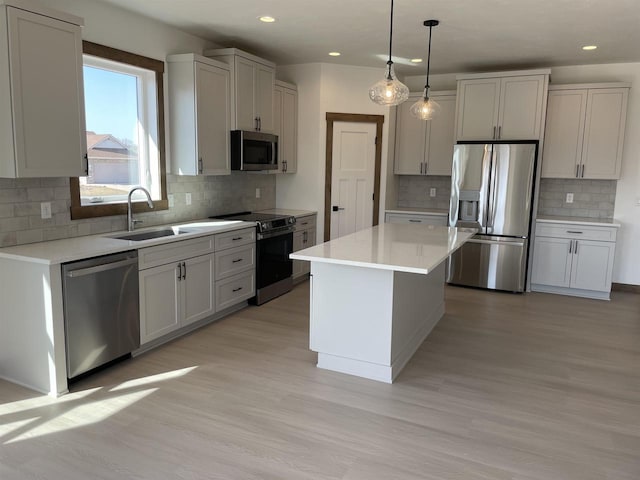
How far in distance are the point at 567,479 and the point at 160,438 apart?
78.8 inches

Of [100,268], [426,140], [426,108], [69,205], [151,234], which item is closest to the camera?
[100,268]

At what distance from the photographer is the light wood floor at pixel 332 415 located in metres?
2.31

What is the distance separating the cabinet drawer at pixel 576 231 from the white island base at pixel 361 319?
277 centimetres

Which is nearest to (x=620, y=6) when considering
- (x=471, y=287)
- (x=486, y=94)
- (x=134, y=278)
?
(x=486, y=94)

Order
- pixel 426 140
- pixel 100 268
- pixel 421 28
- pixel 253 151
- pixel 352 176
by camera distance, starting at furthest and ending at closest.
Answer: pixel 426 140 → pixel 352 176 → pixel 253 151 → pixel 421 28 → pixel 100 268

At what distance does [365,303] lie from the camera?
10.5 ft

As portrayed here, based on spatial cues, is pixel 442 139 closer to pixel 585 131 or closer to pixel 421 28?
pixel 585 131

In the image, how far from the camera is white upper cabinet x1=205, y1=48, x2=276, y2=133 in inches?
184

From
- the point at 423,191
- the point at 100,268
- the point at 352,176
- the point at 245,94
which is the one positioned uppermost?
the point at 245,94

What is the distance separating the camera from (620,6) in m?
3.54

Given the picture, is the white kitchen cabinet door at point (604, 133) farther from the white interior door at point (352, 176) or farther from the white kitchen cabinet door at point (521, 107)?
the white interior door at point (352, 176)

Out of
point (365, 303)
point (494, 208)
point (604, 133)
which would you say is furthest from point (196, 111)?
point (604, 133)

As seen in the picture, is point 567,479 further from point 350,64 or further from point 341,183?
point 350,64

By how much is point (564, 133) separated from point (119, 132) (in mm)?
4751
